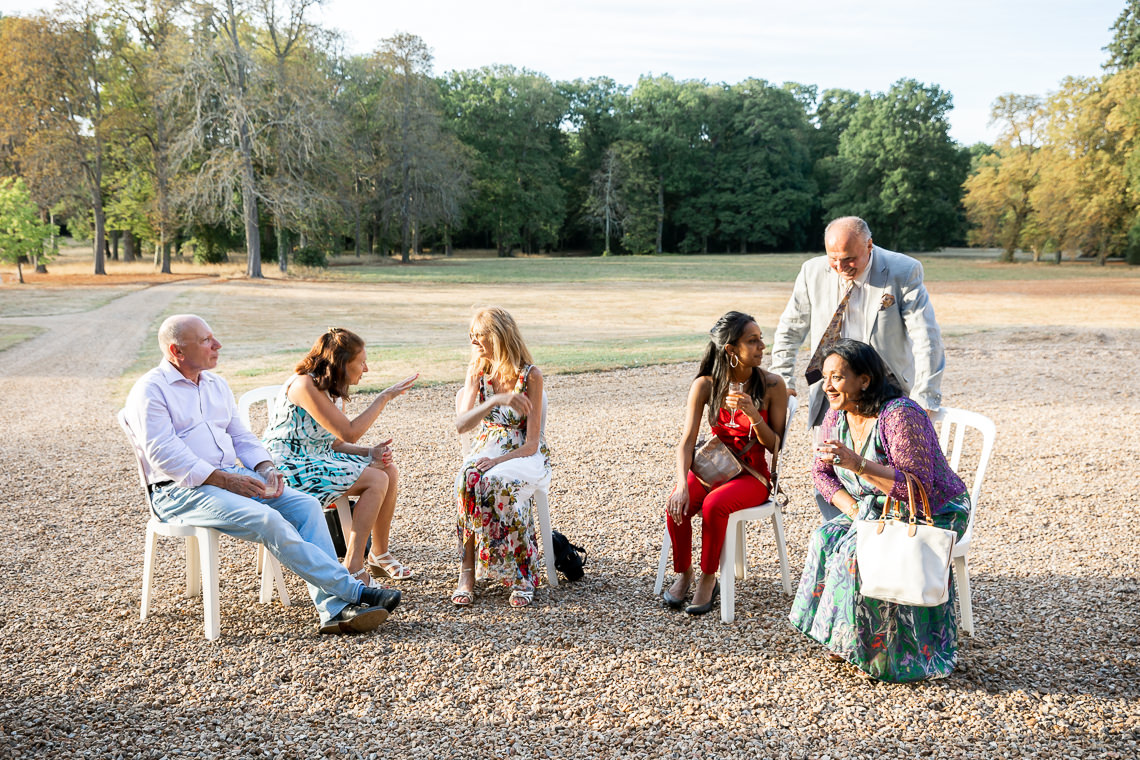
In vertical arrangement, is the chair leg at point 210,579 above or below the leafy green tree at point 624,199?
below

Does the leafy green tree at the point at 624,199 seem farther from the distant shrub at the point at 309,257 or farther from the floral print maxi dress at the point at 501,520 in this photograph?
the floral print maxi dress at the point at 501,520

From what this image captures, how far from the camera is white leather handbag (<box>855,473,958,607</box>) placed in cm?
297

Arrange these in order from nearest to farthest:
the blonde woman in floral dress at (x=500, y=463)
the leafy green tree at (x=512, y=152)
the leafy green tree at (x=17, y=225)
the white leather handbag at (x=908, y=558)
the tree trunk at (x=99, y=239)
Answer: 1. the white leather handbag at (x=908, y=558)
2. the blonde woman in floral dress at (x=500, y=463)
3. the leafy green tree at (x=17, y=225)
4. the tree trunk at (x=99, y=239)
5. the leafy green tree at (x=512, y=152)

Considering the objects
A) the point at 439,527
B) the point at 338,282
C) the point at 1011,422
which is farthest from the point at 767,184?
the point at 439,527

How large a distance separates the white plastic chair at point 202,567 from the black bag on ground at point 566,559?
1327 mm

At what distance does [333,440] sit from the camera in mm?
4219

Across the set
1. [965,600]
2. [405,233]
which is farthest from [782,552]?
[405,233]

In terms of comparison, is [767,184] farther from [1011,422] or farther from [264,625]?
[264,625]

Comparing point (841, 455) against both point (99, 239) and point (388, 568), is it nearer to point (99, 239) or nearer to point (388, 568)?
point (388, 568)

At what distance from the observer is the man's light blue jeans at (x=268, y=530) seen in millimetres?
3561

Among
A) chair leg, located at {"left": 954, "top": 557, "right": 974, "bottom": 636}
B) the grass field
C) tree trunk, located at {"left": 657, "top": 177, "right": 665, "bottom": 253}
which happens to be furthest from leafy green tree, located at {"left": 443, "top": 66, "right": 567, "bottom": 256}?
chair leg, located at {"left": 954, "top": 557, "right": 974, "bottom": 636}

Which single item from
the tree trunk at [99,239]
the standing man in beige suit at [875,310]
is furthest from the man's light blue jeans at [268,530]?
the tree trunk at [99,239]

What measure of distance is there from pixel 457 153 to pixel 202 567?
45.9 m

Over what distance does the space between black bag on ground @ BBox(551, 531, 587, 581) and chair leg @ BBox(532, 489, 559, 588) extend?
3 centimetres
